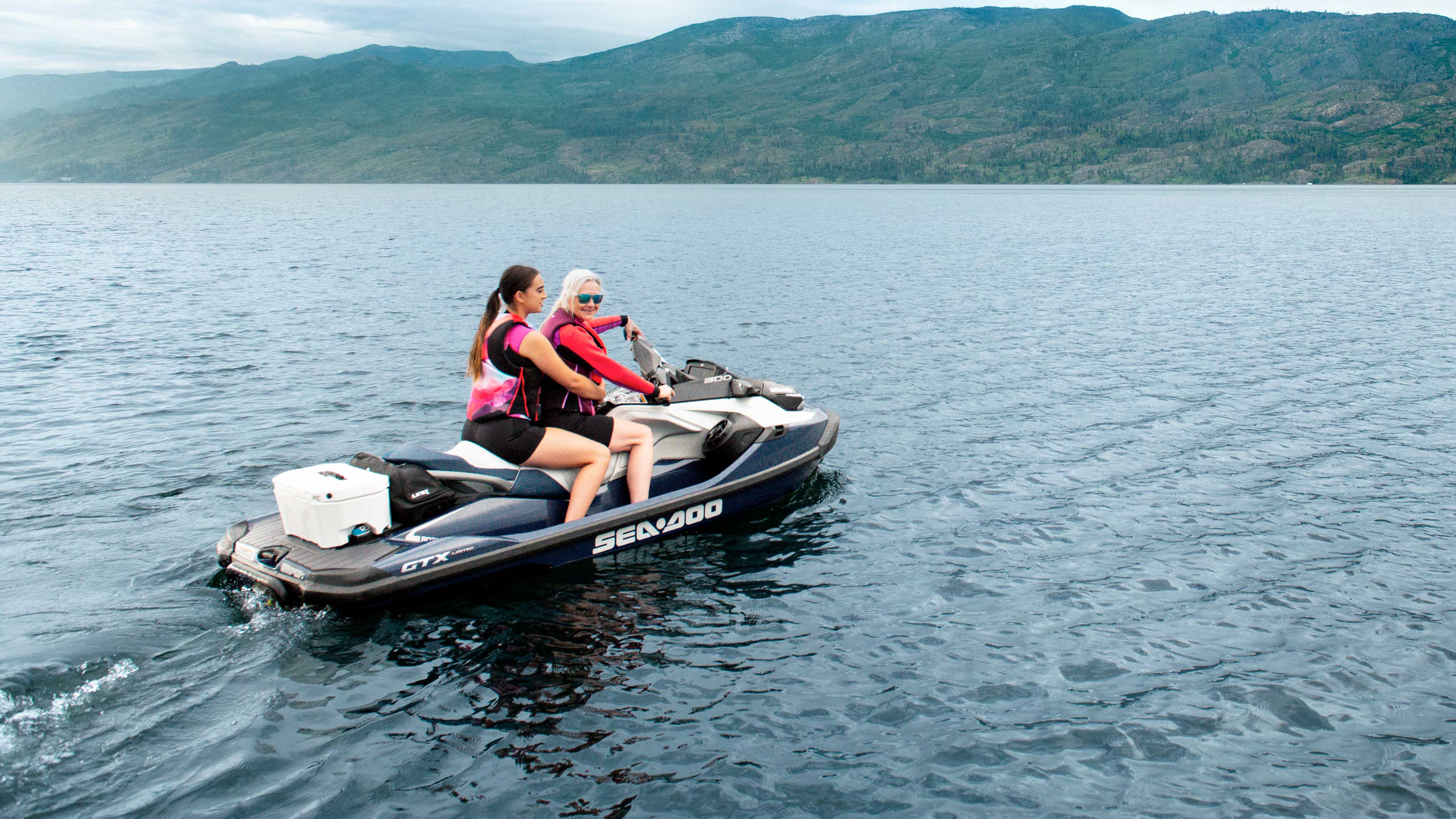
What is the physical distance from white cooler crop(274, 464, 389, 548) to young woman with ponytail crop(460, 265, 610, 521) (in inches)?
47.8

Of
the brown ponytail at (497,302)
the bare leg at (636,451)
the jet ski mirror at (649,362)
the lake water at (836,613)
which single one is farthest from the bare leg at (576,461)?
the jet ski mirror at (649,362)

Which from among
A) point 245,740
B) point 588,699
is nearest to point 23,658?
point 245,740

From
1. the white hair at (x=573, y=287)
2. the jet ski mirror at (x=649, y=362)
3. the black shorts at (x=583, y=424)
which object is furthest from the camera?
the jet ski mirror at (x=649, y=362)

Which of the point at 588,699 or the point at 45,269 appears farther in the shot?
the point at 45,269

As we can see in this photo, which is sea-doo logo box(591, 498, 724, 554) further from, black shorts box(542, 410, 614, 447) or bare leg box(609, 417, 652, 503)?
black shorts box(542, 410, 614, 447)

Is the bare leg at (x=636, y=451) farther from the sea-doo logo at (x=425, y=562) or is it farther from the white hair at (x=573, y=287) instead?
the sea-doo logo at (x=425, y=562)

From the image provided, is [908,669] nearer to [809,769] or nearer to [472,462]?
[809,769]

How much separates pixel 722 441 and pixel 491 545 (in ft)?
9.91

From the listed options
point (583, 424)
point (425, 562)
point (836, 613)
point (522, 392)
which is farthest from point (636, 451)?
point (836, 613)

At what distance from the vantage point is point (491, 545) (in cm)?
886

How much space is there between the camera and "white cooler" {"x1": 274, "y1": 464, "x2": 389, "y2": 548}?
8.17 m

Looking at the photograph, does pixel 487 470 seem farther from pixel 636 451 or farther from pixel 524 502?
pixel 636 451

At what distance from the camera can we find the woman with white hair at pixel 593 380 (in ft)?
30.5

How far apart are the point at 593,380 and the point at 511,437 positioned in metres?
0.96
